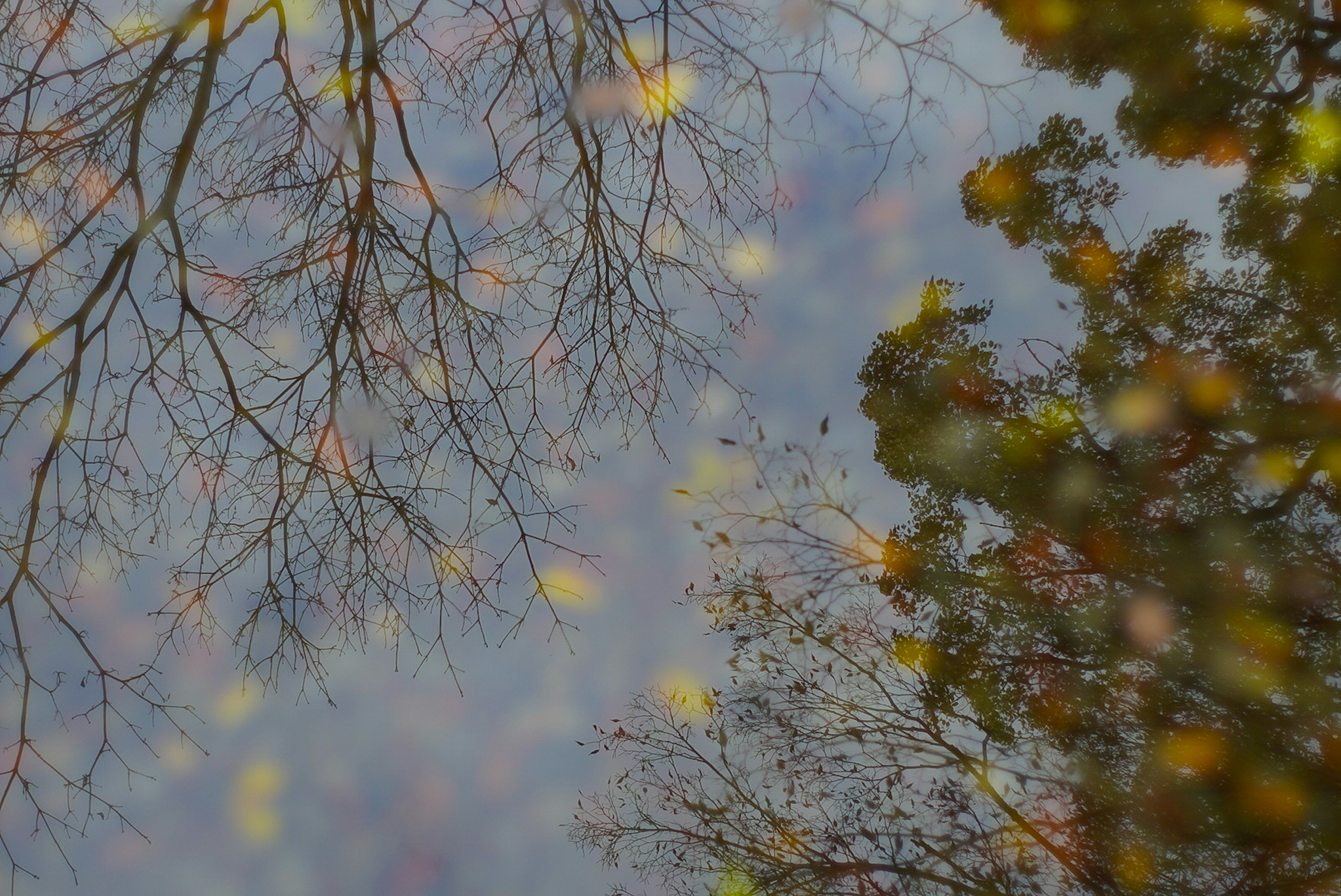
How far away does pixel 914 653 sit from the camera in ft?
16.2

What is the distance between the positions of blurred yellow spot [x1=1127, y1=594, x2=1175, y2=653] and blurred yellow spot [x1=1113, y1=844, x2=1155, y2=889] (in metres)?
1.07

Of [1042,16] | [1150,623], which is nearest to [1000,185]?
[1042,16]

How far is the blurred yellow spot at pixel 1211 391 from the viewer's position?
461 cm

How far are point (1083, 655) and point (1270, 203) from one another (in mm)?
3177

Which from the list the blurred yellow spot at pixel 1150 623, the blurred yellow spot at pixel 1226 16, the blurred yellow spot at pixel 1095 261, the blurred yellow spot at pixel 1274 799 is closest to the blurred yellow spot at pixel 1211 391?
the blurred yellow spot at pixel 1095 261

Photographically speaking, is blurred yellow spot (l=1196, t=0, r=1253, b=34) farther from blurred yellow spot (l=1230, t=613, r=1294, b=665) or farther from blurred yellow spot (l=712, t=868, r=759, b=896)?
blurred yellow spot (l=712, t=868, r=759, b=896)

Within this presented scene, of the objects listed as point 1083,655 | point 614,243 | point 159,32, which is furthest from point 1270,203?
point 159,32

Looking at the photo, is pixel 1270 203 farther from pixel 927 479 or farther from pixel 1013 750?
pixel 1013 750

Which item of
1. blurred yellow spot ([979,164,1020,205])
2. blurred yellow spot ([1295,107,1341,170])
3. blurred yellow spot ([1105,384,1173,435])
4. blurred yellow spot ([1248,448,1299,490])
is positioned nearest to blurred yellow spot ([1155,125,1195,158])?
blurred yellow spot ([1295,107,1341,170])

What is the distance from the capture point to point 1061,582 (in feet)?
15.6

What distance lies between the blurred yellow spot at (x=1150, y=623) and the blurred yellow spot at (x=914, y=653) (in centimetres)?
115

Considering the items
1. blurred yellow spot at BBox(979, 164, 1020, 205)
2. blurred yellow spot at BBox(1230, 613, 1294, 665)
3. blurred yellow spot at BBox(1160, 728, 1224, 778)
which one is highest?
blurred yellow spot at BBox(979, 164, 1020, 205)

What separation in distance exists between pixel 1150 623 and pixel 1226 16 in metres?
4.02

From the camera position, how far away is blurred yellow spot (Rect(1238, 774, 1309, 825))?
3674mm
